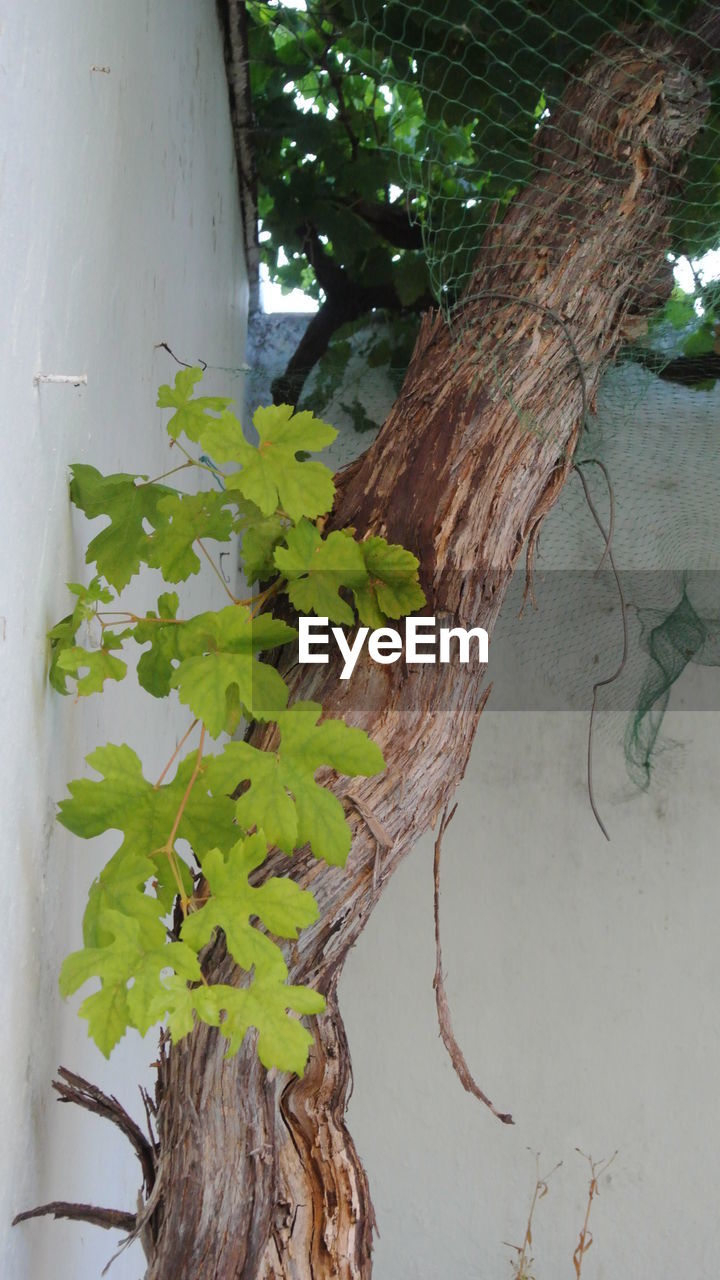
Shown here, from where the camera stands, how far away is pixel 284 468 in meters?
0.86

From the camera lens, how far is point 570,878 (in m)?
3.03

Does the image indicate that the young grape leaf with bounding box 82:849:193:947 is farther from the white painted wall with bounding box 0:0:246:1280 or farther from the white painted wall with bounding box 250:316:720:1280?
the white painted wall with bounding box 250:316:720:1280

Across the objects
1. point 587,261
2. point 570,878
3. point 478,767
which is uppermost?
point 587,261

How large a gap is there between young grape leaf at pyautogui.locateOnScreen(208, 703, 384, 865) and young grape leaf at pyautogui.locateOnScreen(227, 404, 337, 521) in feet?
0.53

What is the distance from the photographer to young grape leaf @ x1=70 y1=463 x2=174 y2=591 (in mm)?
849

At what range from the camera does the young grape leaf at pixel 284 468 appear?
85cm

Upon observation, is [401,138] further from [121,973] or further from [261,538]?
[121,973]

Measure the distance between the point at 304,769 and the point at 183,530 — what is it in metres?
0.22

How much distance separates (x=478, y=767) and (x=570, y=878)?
38 cm

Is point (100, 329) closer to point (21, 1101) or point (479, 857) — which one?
point (21, 1101)

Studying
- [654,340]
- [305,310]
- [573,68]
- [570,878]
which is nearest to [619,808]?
[570,878]

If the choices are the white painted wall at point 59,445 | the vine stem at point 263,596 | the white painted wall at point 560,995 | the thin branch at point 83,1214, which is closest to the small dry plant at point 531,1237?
the white painted wall at point 560,995

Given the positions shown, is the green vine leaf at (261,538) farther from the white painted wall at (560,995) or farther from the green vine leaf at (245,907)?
the white painted wall at (560,995)

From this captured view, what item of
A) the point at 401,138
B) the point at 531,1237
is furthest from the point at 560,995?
the point at 401,138
